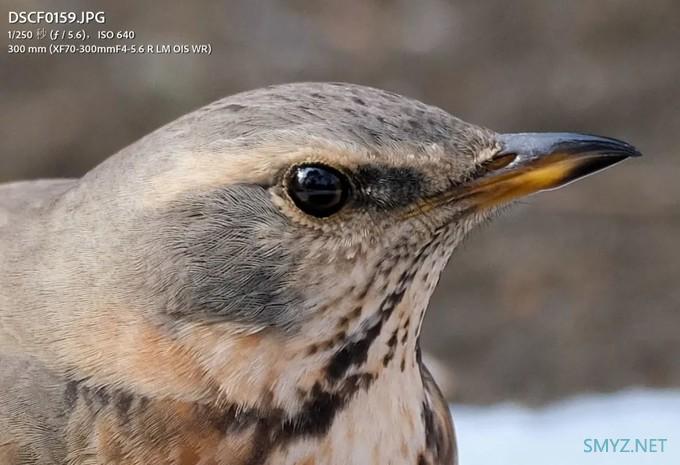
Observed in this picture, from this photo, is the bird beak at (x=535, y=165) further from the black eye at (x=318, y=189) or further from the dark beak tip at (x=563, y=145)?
the black eye at (x=318, y=189)

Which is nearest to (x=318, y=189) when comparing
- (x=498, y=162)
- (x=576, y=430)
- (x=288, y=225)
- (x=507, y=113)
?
(x=288, y=225)

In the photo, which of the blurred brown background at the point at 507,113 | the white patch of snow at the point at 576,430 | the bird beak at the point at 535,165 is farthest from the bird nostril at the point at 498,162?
the blurred brown background at the point at 507,113

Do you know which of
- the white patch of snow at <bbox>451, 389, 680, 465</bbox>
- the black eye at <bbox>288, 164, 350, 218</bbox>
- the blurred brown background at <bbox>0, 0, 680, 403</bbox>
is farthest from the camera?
the blurred brown background at <bbox>0, 0, 680, 403</bbox>

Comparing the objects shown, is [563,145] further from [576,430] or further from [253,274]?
[576,430]

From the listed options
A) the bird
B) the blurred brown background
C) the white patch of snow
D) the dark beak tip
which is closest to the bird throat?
the bird

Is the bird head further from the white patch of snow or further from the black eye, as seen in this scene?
the white patch of snow

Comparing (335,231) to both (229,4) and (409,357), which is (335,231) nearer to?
(409,357)
